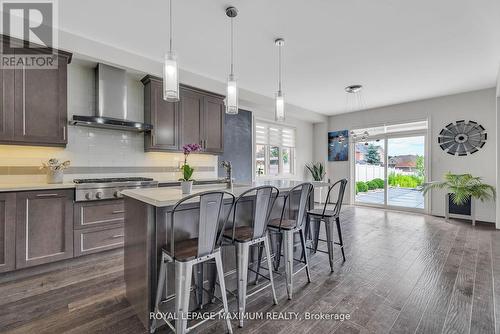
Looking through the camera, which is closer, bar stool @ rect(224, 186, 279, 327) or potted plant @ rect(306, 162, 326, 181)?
bar stool @ rect(224, 186, 279, 327)

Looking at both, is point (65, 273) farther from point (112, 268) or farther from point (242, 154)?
point (242, 154)

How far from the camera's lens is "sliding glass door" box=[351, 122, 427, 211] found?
5922mm

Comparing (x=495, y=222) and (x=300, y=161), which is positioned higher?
(x=300, y=161)

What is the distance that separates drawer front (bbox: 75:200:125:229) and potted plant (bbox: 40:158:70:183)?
19.6 inches

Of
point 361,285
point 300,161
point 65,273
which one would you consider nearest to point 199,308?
point 361,285

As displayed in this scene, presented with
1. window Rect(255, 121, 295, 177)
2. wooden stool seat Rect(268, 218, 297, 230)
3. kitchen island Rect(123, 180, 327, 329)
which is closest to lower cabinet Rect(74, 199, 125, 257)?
kitchen island Rect(123, 180, 327, 329)

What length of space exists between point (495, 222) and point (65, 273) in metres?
7.38

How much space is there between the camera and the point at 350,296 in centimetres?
217

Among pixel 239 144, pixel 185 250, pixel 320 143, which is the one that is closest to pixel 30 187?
pixel 185 250

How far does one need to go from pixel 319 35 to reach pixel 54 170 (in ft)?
12.4

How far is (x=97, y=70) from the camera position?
3332 millimetres

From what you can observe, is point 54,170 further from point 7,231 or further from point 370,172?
point 370,172

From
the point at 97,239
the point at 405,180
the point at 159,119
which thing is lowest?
the point at 97,239

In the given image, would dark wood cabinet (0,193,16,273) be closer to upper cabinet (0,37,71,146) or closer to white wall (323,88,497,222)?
upper cabinet (0,37,71,146)
